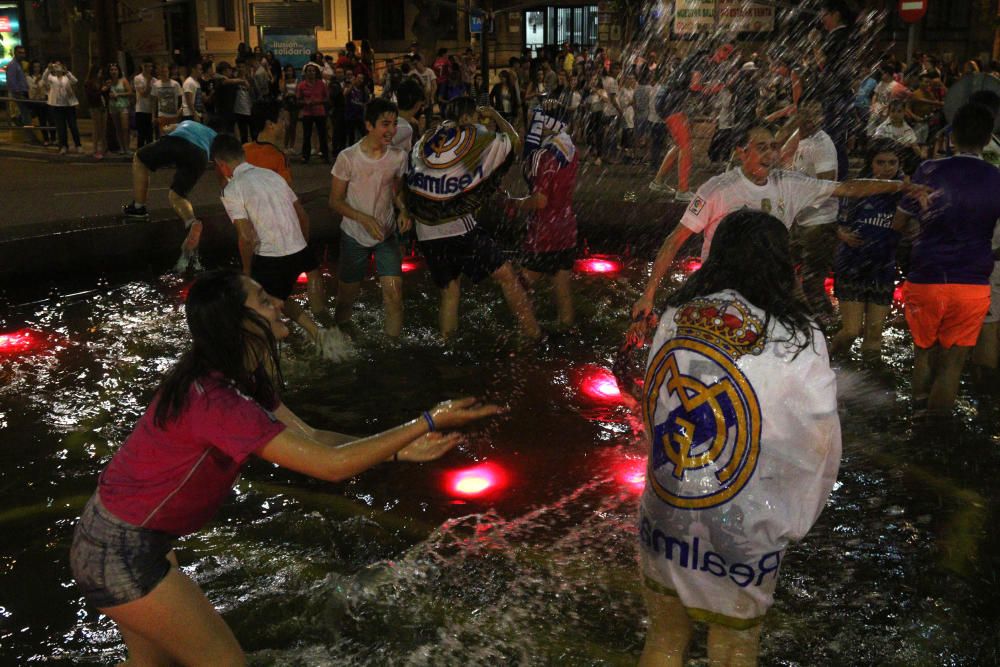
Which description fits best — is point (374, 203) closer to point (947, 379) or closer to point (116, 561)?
point (947, 379)

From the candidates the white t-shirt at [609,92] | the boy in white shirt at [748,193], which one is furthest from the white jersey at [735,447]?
the white t-shirt at [609,92]

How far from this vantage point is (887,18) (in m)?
31.2

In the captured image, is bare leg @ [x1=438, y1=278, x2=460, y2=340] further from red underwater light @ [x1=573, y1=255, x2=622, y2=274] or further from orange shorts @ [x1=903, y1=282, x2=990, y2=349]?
orange shorts @ [x1=903, y1=282, x2=990, y2=349]

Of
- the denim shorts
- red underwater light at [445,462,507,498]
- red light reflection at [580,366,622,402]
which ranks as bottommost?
red underwater light at [445,462,507,498]

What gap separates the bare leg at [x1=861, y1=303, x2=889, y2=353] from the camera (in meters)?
6.97

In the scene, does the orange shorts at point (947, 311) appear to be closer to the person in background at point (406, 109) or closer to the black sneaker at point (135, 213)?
the person in background at point (406, 109)

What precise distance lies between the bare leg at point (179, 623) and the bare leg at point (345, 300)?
16.2ft

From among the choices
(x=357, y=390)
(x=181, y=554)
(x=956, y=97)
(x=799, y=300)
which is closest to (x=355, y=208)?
(x=357, y=390)

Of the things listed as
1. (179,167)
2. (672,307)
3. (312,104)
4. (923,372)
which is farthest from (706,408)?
(312,104)

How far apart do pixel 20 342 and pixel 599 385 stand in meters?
4.77

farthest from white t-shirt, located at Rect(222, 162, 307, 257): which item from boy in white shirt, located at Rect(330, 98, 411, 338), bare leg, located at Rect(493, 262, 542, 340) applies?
bare leg, located at Rect(493, 262, 542, 340)

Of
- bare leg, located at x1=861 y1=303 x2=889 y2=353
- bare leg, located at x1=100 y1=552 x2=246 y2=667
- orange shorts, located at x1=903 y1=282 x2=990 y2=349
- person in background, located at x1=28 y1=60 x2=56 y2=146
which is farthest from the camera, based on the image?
person in background, located at x1=28 y1=60 x2=56 y2=146

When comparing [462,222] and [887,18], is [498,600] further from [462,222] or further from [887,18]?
→ [887,18]

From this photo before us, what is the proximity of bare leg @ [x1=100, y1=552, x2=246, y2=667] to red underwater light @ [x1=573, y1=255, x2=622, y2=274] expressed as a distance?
7.62 metres
